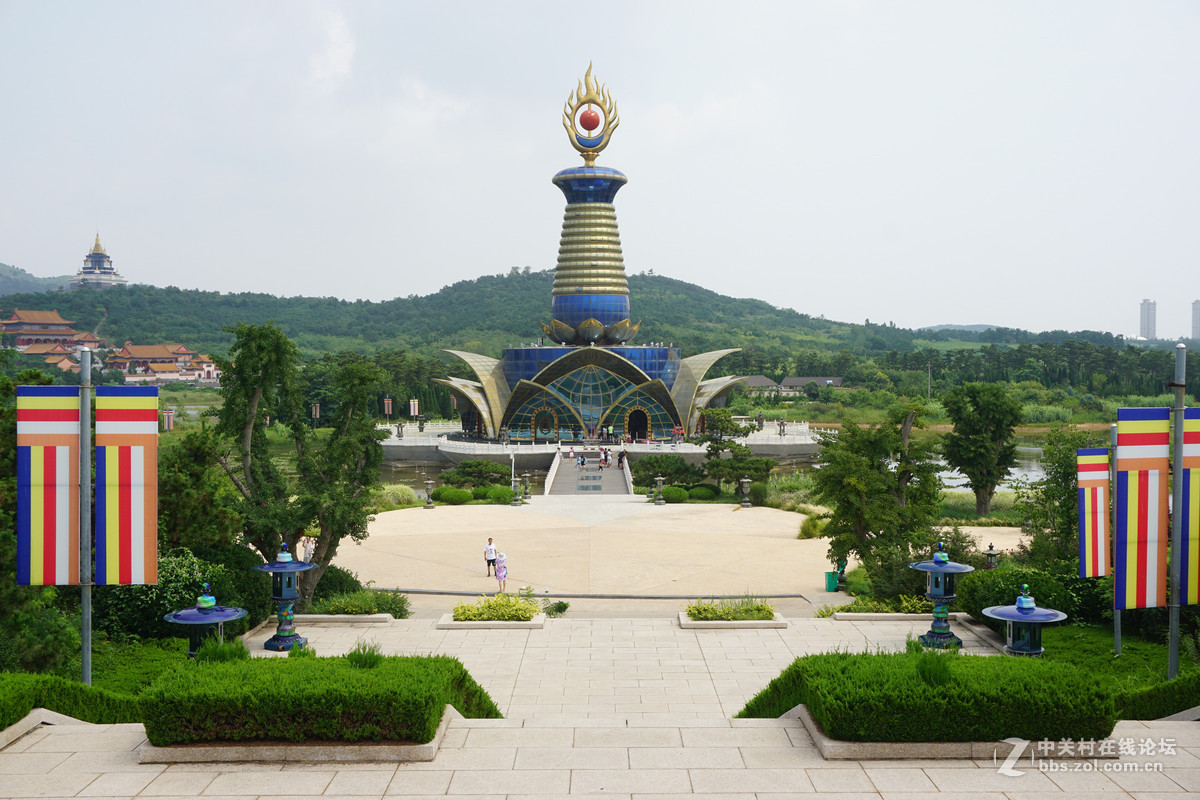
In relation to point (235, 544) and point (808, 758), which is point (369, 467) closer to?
point (235, 544)

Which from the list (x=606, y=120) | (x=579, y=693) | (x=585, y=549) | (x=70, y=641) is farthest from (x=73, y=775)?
(x=606, y=120)

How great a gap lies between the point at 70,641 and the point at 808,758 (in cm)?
1011

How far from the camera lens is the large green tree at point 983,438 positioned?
40.0 m

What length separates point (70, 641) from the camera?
13578 millimetres

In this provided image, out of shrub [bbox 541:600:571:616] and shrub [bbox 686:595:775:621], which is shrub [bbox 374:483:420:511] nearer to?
shrub [bbox 541:600:571:616]

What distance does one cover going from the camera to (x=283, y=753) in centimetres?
939

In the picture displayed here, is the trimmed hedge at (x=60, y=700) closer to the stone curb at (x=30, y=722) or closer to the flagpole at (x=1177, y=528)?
the stone curb at (x=30, y=722)

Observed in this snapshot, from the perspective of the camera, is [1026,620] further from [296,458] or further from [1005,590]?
[296,458]

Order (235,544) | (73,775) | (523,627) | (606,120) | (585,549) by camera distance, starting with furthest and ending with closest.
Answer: (606,120) → (585,549) → (235,544) → (523,627) → (73,775)

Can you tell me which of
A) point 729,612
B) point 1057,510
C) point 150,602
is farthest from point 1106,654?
point 150,602

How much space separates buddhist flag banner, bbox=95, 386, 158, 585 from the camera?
12539mm

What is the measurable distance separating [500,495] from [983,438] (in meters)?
19.9

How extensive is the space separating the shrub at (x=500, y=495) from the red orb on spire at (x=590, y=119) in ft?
119

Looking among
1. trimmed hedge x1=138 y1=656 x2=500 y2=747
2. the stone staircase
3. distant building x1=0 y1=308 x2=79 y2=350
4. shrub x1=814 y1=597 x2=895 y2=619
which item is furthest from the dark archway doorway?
distant building x1=0 y1=308 x2=79 y2=350
